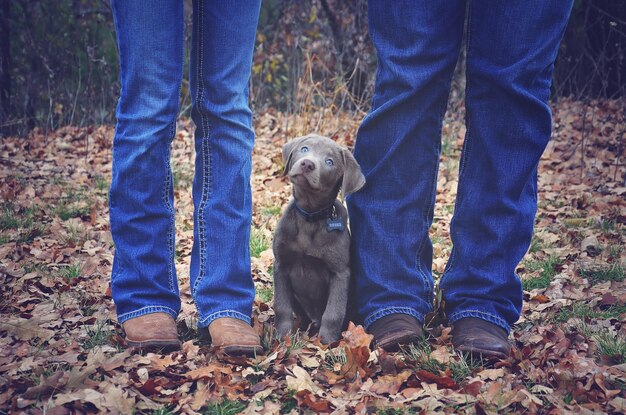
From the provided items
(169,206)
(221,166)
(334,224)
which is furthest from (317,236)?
(169,206)

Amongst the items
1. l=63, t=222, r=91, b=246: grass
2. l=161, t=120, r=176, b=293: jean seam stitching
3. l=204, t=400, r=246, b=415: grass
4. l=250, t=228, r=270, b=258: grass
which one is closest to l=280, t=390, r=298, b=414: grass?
l=204, t=400, r=246, b=415: grass

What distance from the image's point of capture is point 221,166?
8.38 ft

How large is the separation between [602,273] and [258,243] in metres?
2.32

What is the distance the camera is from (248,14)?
8.05ft

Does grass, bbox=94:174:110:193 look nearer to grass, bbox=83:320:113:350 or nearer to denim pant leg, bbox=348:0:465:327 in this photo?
grass, bbox=83:320:113:350

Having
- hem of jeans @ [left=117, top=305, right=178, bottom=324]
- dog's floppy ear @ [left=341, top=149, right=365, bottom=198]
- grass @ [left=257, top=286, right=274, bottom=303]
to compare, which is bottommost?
grass @ [left=257, top=286, right=274, bottom=303]

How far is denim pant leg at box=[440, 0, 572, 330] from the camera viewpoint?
2.39 meters

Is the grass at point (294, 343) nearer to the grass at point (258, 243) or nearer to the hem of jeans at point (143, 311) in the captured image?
the hem of jeans at point (143, 311)

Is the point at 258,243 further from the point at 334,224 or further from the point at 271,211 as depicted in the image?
the point at 334,224

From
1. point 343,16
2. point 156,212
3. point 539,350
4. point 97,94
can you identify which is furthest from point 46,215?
point 343,16

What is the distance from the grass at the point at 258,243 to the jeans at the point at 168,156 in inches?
62.1

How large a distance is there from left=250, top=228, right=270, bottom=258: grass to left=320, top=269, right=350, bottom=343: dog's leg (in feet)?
4.86

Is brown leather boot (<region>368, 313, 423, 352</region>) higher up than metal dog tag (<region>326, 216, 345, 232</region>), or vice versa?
metal dog tag (<region>326, 216, 345, 232</region>)

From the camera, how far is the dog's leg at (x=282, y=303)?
9.11 ft
